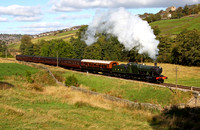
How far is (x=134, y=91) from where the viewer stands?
29.3 metres

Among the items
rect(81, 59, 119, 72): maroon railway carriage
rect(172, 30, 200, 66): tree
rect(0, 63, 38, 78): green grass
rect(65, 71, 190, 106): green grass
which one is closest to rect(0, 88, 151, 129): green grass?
rect(65, 71, 190, 106): green grass

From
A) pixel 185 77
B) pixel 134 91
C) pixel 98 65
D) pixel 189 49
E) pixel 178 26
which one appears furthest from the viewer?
pixel 178 26

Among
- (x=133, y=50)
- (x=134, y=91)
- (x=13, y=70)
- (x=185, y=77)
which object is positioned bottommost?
(x=134, y=91)

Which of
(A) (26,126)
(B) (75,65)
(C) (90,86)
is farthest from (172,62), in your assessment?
(A) (26,126)

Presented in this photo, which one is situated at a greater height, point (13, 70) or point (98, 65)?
point (98, 65)

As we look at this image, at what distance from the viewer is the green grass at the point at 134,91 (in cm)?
2530

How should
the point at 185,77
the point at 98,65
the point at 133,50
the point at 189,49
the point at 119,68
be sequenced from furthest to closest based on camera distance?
the point at 133,50
the point at 189,49
the point at 98,65
the point at 185,77
the point at 119,68

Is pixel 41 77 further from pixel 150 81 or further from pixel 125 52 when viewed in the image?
pixel 125 52

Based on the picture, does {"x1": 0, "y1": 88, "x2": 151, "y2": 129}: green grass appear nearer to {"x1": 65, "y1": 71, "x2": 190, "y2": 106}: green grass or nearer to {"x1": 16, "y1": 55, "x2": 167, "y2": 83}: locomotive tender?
{"x1": 65, "y1": 71, "x2": 190, "y2": 106}: green grass

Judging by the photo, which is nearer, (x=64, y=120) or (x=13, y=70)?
(x=64, y=120)

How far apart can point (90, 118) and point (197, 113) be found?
7790mm

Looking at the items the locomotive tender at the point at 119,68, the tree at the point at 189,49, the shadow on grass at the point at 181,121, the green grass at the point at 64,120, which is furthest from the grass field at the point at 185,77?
the green grass at the point at 64,120

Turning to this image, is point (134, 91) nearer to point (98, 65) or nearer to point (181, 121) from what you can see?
point (98, 65)

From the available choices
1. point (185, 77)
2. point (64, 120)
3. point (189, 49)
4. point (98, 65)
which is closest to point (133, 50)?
point (189, 49)
